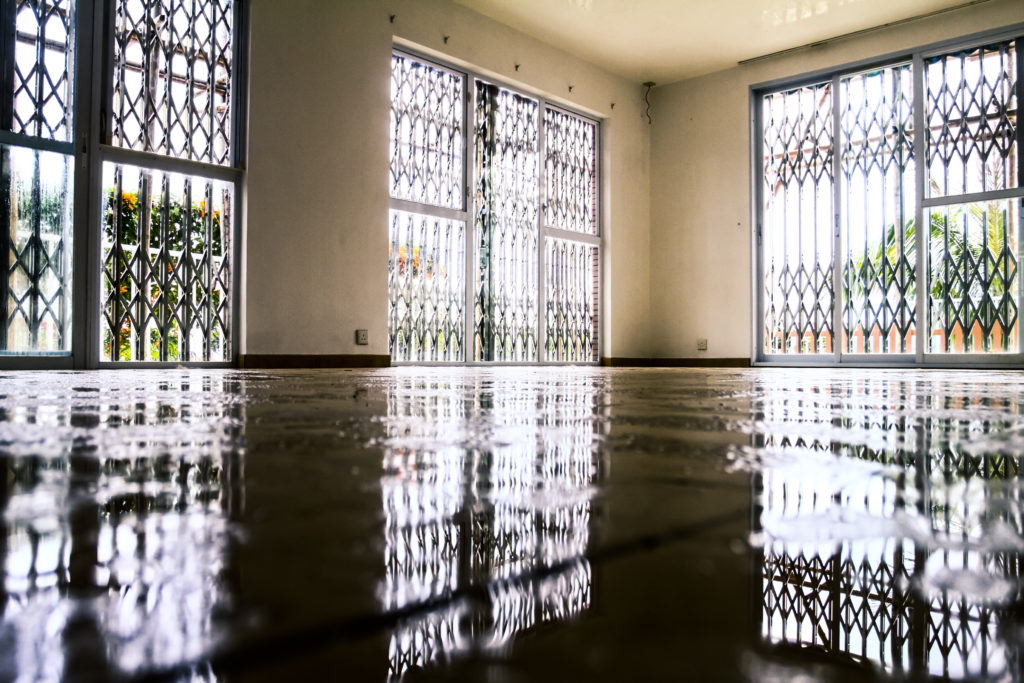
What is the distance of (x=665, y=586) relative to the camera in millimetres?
166

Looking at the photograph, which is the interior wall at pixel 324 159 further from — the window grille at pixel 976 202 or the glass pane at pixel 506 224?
the window grille at pixel 976 202

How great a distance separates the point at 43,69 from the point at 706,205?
615 cm

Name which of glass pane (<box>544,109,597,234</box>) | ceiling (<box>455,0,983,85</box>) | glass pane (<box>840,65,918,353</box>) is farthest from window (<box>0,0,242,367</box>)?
glass pane (<box>840,65,918,353</box>)

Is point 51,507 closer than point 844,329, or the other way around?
point 51,507

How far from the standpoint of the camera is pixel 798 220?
7.41 meters

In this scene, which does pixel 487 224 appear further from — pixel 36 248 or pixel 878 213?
pixel 878 213

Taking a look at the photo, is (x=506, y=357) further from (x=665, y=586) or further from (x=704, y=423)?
(x=665, y=586)

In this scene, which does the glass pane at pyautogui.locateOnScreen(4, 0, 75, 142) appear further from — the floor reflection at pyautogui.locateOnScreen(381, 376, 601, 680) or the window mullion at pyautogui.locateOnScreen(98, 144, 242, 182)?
the floor reflection at pyautogui.locateOnScreen(381, 376, 601, 680)

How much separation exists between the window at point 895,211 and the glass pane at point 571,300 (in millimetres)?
1776

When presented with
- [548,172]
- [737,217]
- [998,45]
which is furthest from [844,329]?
[548,172]

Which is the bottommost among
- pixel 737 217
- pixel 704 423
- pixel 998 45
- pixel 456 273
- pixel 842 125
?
pixel 704 423

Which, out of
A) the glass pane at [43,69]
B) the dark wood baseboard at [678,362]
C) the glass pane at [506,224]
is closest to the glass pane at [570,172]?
the glass pane at [506,224]

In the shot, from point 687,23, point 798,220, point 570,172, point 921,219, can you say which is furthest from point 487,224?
point 921,219

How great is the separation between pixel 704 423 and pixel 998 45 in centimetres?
743
